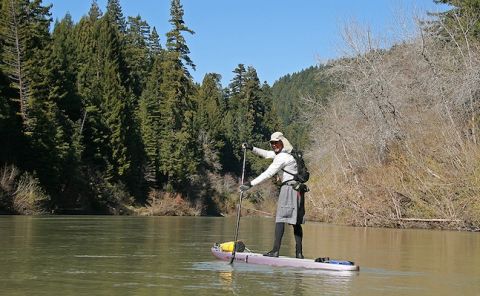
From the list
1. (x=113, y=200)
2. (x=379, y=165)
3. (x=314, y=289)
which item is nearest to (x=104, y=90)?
(x=113, y=200)

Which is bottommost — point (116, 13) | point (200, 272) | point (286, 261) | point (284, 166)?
point (200, 272)

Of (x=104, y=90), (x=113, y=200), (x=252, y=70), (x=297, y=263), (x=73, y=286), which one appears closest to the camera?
(x=73, y=286)

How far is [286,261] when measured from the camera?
10.6 metres

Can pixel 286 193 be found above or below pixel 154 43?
below

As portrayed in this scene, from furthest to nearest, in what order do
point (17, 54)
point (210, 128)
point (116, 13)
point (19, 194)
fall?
point (116, 13)
point (210, 128)
point (17, 54)
point (19, 194)

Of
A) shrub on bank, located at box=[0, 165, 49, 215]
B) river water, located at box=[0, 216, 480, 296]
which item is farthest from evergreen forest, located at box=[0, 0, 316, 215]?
river water, located at box=[0, 216, 480, 296]

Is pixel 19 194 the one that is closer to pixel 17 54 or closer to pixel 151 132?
pixel 17 54

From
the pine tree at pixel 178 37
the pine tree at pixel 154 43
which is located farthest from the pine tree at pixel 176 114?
the pine tree at pixel 154 43

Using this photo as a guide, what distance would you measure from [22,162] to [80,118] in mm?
14779

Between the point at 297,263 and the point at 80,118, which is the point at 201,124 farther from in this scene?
the point at 297,263

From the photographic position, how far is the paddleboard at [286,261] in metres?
9.95

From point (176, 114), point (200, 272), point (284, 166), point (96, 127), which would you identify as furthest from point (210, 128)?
point (200, 272)

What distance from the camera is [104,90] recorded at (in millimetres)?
66750

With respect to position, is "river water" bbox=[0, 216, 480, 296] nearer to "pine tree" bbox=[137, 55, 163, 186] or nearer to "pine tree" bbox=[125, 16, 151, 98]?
"pine tree" bbox=[137, 55, 163, 186]
